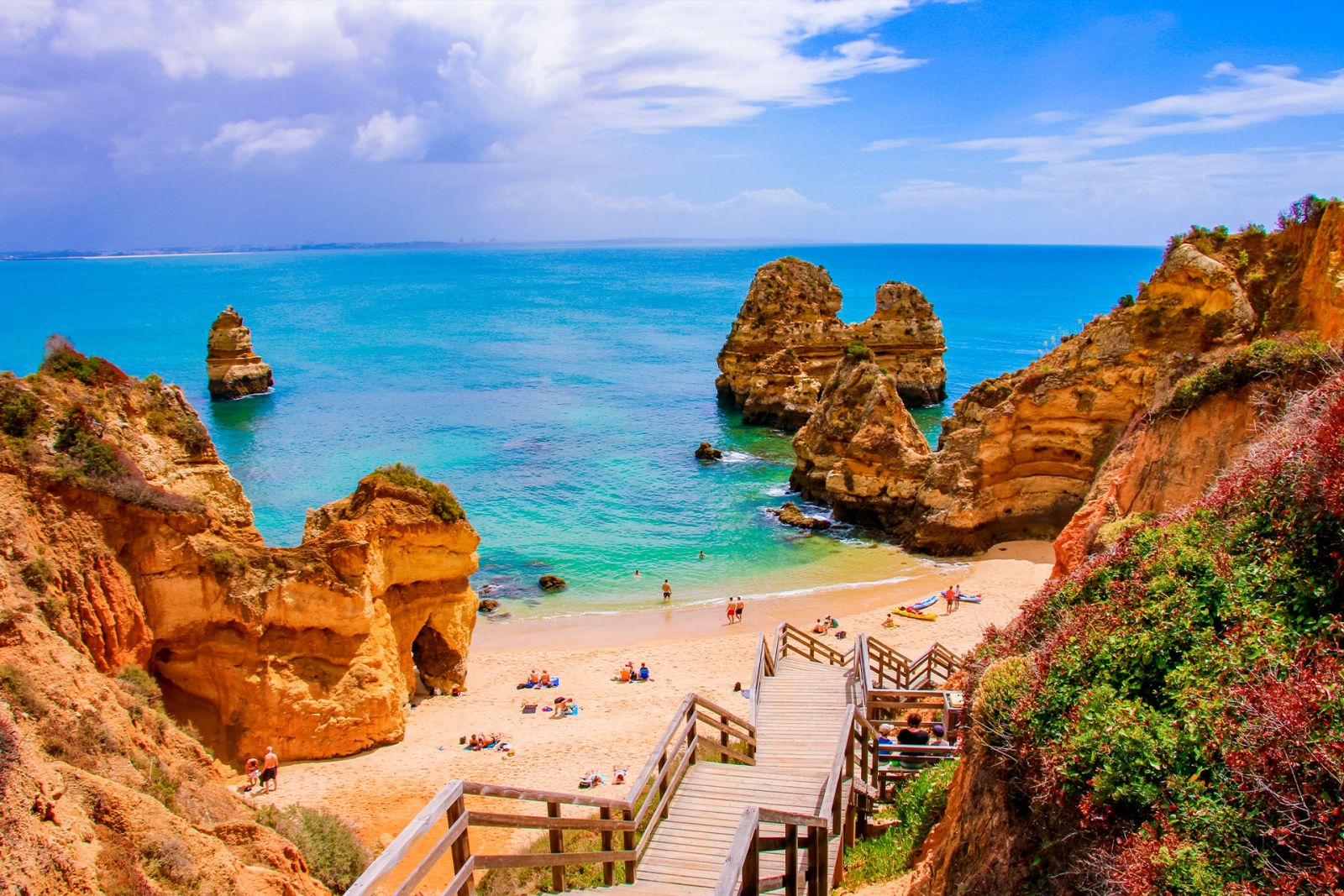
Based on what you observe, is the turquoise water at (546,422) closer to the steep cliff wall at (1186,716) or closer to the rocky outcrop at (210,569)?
the rocky outcrop at (210,569)

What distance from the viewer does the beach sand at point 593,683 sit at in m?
18.1

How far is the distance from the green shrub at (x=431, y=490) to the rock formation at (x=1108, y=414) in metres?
14.0

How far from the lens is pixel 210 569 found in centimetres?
1756

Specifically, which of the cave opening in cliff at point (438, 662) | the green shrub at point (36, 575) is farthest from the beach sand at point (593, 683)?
the green shrub at point (36, 575)

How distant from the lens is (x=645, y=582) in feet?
115

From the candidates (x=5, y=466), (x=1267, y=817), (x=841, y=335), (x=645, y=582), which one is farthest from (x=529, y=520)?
(x=1267, y=817)

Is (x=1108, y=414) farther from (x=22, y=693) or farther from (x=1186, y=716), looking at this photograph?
(x=22, y=693)

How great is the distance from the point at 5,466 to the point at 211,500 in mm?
4235

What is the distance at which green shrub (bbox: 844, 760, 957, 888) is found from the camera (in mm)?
10117

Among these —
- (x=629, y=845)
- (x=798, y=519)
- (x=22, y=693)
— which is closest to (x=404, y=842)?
(x=629, y=845)

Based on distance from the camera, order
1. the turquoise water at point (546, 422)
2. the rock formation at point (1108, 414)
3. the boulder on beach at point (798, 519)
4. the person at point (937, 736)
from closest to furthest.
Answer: the rock formation at point (1108, 414) < the person at point (937, 736) < the turquoise water at point (546, 422) < the boulder on beach at point (798, 519)

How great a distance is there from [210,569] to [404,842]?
14.1 meters

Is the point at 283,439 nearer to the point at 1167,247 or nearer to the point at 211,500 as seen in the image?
the point at 211,500

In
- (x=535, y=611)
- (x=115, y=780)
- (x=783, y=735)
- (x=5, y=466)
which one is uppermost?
(x=5, y=466)
